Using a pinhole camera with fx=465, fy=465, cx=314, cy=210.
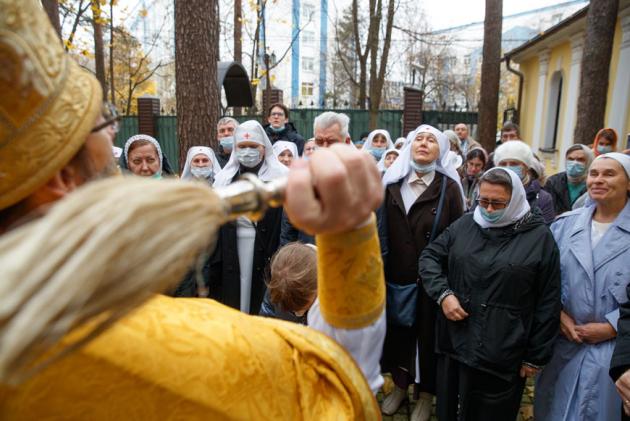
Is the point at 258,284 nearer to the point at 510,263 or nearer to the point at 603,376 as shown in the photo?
the point at 510,263

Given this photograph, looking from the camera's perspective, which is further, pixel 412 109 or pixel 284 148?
pixel 412 109

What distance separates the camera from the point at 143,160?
3.92 meters

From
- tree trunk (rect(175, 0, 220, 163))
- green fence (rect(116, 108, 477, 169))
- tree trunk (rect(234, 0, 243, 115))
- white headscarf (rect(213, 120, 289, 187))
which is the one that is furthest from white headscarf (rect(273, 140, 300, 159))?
tree trunk (rect(234, 0, 243, 115))

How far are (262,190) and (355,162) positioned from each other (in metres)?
0.18

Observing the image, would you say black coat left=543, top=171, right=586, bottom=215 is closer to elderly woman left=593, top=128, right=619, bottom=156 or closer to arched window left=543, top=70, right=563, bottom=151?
elderly woman left=593, top=128, right=619, bottom=156

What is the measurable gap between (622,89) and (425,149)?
28.5 feet

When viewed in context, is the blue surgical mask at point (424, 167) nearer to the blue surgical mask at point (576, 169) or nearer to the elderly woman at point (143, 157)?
the blue surgical mask at point (576, 169)

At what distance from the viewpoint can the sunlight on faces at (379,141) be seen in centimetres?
717

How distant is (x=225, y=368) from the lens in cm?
100

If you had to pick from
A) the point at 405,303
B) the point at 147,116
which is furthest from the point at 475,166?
the point at 147,116

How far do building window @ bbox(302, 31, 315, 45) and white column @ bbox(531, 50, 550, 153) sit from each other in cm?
4146

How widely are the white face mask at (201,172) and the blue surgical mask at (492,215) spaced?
2.81 metres

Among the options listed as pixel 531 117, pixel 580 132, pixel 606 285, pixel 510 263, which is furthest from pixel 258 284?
pixel 531 117

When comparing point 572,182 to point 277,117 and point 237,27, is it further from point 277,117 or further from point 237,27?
point 237,27
